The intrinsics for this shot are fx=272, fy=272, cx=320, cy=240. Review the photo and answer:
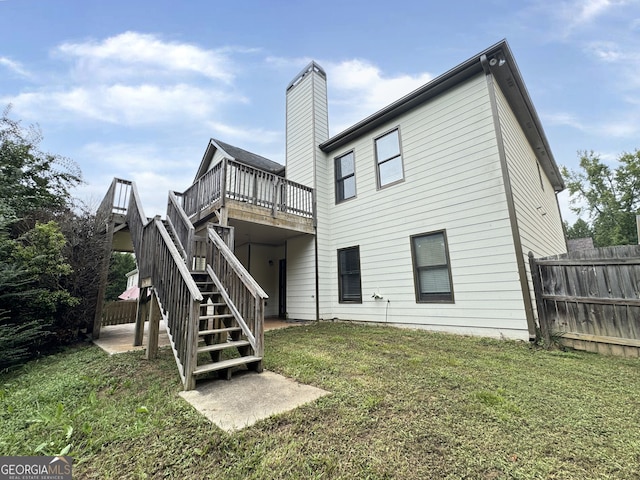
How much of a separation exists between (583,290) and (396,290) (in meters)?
3.32

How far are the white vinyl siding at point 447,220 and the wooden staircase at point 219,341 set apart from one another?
4012 millimetres

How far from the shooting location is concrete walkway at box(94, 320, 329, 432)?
229cm

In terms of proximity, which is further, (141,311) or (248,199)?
(248,199)

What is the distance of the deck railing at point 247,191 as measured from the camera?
6602 mm

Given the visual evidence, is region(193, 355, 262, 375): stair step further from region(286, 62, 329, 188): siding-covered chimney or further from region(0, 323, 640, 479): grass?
region(286, 62, 329, 188): siding-covered chimney

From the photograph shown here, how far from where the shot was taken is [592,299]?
4.39 meters

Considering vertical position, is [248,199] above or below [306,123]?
below

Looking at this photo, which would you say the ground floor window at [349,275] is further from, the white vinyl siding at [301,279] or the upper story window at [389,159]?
the upper story window at [389,159]

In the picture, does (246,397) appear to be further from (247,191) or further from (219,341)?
(247,191)

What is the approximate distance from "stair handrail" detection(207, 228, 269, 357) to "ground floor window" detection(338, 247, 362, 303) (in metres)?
4.19

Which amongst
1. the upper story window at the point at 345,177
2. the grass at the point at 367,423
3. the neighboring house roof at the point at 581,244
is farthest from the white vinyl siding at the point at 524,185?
the neighboring house roof at the point at 581,244

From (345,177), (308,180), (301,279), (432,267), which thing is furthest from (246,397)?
(308,180)

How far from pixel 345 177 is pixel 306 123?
99.5 inches

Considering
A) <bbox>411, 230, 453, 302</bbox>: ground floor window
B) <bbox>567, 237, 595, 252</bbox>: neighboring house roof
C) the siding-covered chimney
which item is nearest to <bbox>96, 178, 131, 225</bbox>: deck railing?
the siding-covered chimney
